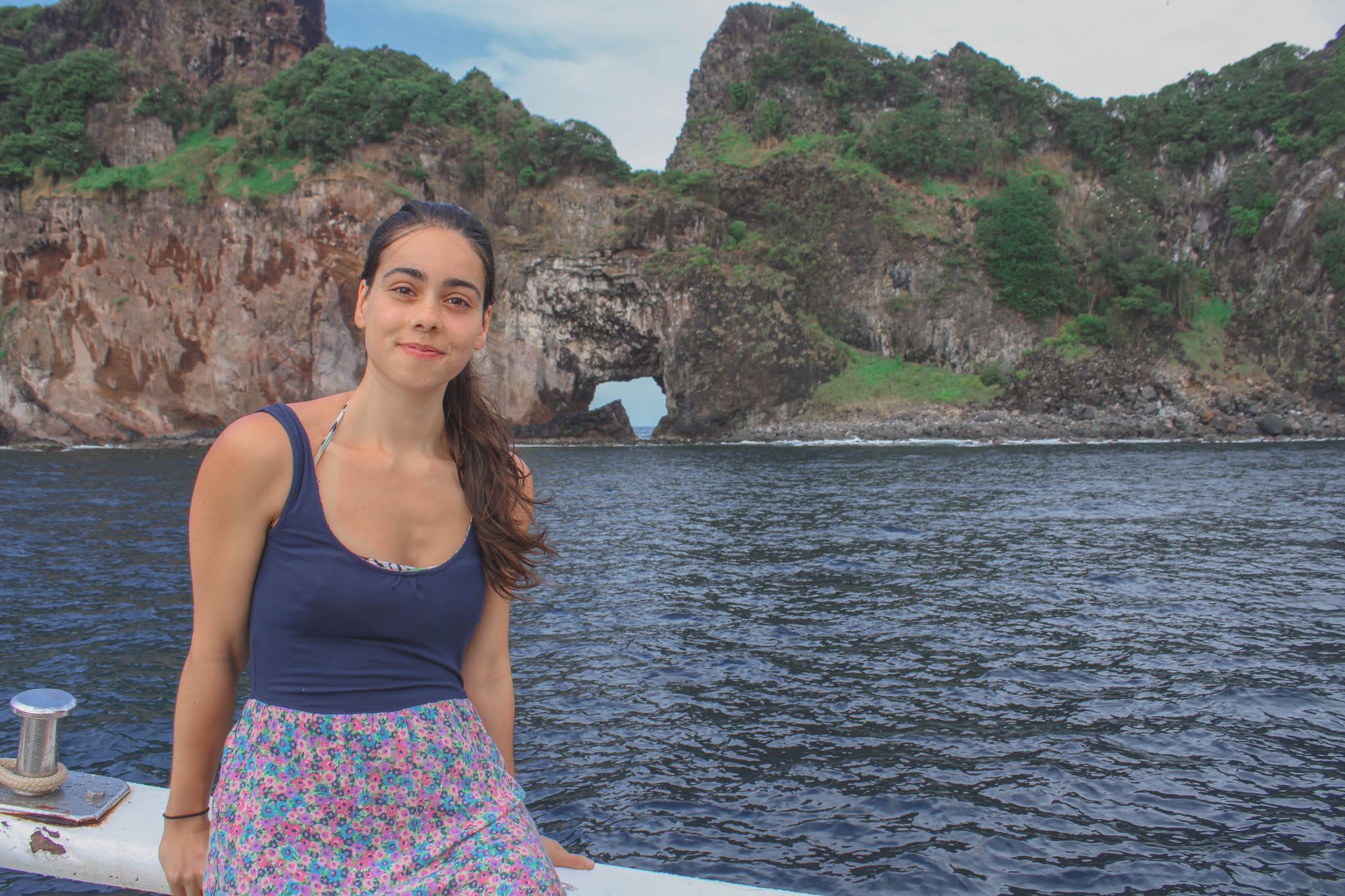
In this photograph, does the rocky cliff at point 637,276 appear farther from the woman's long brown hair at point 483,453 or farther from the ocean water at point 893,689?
the woman's long brown hair at point 483,453

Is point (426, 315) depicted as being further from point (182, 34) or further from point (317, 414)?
point (182, 34)

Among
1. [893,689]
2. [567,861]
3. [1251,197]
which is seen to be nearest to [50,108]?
[893,689]

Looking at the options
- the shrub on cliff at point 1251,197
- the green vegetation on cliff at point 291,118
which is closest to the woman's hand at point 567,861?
the green vegetation on cliff at point 291,118

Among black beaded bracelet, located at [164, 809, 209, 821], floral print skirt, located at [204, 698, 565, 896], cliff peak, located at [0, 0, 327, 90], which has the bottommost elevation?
black beaded bracelet, located at [164, 809, 209, 821]

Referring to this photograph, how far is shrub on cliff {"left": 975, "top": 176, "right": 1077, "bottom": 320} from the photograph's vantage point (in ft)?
181

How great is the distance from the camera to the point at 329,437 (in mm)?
1907

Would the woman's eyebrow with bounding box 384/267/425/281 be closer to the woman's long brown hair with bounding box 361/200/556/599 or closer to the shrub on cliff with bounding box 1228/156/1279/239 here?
the woman's long brown hair with bounding box 361/200/556/599

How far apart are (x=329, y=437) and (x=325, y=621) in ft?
1.35

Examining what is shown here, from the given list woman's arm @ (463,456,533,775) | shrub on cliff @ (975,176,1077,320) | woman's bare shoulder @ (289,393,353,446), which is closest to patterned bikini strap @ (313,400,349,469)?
woman's bare shoulder @ (289,393,353,446)

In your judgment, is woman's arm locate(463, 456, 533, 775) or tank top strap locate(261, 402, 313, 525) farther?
woman's arm locate(463, 456, 533, 775)

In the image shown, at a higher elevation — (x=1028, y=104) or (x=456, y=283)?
(x=1028, y=104)

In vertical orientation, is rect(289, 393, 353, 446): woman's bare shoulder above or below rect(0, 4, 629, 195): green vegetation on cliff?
below

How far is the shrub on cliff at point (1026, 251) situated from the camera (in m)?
55.1

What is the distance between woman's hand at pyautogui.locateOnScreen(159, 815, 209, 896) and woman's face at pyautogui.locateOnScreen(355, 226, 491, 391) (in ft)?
3.40
